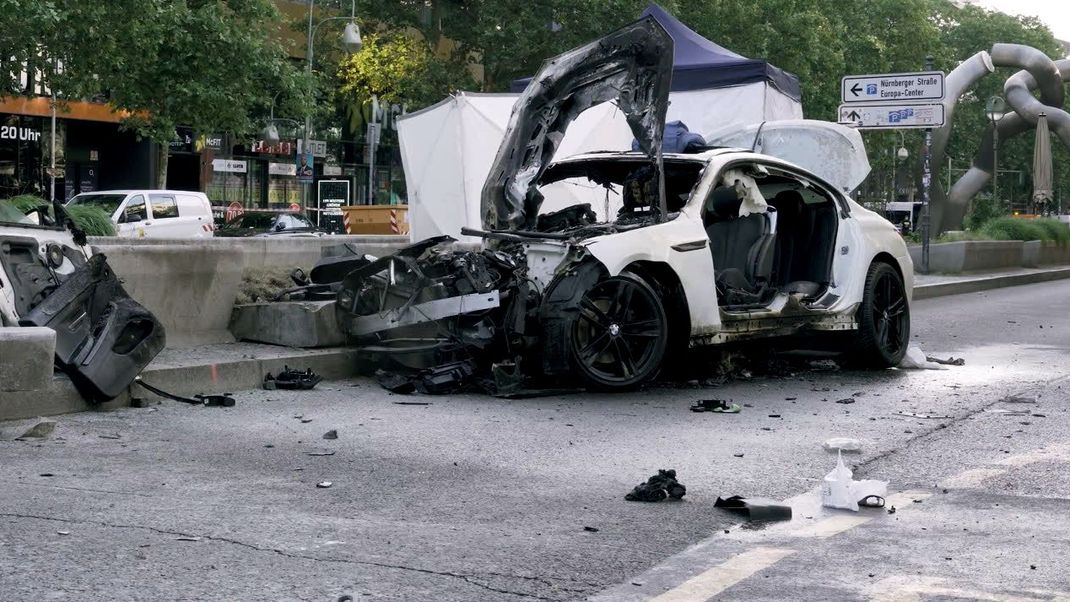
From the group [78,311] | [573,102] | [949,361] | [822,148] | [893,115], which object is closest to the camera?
[78,311]

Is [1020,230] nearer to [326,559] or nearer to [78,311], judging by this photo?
[78,311]

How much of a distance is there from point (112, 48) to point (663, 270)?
40.2ft

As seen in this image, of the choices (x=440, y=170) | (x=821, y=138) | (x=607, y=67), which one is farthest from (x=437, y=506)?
(x=440, y=170)

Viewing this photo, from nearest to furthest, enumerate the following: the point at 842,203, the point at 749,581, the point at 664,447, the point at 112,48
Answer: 1. the point at 749,581
2. the point at 664,447
3. the point at 842,203
4. the point at 112,48

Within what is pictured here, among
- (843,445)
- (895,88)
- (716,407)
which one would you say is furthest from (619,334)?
(895,88)

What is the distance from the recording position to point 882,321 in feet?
34.9

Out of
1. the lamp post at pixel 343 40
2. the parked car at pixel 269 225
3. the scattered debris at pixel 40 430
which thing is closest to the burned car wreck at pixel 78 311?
the scattered debris at pixel 40 430

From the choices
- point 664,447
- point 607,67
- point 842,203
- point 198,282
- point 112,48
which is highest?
point 112,48

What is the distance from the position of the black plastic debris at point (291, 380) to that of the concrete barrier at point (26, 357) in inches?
79.4

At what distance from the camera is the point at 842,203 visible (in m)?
10.6

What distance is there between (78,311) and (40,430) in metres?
1.13

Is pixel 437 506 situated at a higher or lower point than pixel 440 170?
lower

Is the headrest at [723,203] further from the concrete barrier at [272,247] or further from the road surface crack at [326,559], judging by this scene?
the road surface crack at [326,559]

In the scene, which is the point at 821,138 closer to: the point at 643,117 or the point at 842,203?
the point at 842,203
